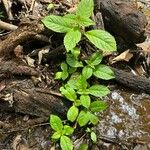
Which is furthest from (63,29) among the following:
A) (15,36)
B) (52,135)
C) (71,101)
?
(52,135)

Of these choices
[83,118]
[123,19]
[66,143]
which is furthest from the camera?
[123,19]

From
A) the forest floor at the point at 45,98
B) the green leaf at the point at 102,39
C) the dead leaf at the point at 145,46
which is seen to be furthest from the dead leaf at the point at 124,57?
the green leaf at the point at 102,39

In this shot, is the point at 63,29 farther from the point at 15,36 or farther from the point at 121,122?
→ the point at 121,122

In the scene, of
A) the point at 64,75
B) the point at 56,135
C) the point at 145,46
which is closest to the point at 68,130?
the point at 56,135

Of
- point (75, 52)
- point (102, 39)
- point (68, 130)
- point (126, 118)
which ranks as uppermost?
point (102, 39)

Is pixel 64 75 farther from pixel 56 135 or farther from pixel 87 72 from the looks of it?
pixel 56 135

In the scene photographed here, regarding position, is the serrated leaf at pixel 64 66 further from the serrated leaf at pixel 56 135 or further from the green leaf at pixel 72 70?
the serrated leaf at pixel 56 135

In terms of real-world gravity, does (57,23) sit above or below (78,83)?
above

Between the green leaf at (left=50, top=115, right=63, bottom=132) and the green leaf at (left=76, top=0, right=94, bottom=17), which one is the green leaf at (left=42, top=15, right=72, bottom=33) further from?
the green leaf at (left=50, top=115, right=63, bottom=132)
